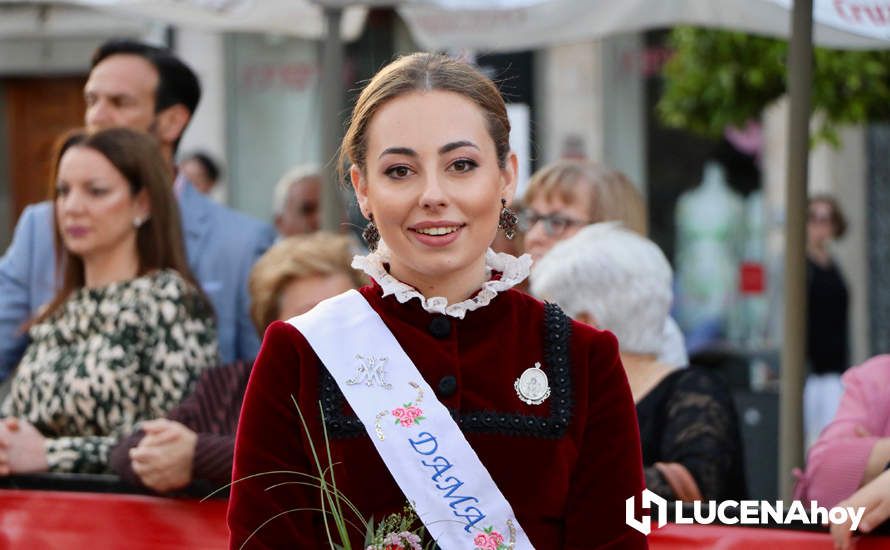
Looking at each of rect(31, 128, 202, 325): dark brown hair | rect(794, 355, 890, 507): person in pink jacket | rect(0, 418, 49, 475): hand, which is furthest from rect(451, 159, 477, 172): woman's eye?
rect(31, 128, 202, 325): dark brown hair

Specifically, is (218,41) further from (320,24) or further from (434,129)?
(434,129)

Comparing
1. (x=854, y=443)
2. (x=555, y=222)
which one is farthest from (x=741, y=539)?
(x=555, y=222)

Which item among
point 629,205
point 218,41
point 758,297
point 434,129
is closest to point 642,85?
point 758,297

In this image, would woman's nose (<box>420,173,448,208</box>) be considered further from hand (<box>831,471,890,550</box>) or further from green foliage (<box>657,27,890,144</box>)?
green foliage (<box>657,27,890,144</box>)

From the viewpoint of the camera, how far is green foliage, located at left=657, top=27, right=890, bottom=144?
10.1 meters

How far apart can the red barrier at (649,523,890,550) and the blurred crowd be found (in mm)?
129

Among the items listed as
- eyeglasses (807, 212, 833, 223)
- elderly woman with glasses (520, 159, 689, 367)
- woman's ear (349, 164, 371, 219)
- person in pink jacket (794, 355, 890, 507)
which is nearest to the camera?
woman's ear (349, 164, 371, 219)

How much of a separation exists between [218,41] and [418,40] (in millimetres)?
6892

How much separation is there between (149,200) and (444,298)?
250 cm

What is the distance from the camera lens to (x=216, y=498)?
12.9 ft

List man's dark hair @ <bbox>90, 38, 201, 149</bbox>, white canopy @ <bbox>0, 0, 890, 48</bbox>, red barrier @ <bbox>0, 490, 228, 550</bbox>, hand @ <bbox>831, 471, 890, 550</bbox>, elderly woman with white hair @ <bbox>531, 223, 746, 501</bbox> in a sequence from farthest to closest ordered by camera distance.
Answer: man's dark hair @ <bbox>90, 38, 201, 149</bbox>, white canopy @ <bbox>0, 0, 890, 48</bbox>, elderly woman with white hair @ <bbox>531, 223, 746, 501</bbox>, red barrier @ <bbox>0, 490, 228, 550</bbox>, hand @ <bbox>831, 471, 890, 550</bbox>

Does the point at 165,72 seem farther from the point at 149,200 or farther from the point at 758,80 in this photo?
the point at 758,80
